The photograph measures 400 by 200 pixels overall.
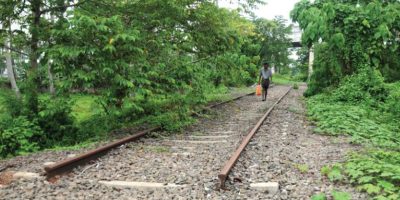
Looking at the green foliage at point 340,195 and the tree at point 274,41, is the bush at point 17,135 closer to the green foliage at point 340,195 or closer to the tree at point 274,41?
the green foliage at point 340,195

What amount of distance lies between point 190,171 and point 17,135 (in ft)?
15.6

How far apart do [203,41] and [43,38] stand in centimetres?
491

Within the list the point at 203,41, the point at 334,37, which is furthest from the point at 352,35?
the point at 203,41

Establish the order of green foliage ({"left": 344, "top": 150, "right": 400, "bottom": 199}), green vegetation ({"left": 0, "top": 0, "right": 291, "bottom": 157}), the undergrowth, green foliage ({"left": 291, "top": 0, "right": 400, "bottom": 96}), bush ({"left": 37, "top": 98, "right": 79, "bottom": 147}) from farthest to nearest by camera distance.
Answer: green foliage ({"left": 291, "top": 0, "right": 400, "bottom": 96}) < bush ({"left": 37, "top": 98, "right": 79, "bottom": 147}) < green vegetation ({"left": 0, "top": 0, "right": 291, "bottom": 157}) < the undergrowth < green foliage ({"left": 344, "top": 150, "right": 400, "bottom": 199})

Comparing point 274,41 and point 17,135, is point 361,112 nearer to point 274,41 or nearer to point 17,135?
point 17,135

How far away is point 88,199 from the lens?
4.34m

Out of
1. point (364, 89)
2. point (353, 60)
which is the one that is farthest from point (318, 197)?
point (353, 60)

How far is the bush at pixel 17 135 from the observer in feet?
26.5

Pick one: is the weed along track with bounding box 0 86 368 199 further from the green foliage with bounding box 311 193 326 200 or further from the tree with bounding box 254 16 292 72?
the tree with bounding box 254 16 292 72

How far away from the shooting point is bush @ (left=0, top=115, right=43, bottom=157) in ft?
26.5

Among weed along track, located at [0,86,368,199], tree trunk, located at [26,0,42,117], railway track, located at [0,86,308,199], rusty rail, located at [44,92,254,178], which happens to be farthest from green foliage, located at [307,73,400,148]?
tree trunk, located at [26,0,42,117]

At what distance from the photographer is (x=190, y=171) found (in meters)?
5.43

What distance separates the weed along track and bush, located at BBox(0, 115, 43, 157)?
2.12m

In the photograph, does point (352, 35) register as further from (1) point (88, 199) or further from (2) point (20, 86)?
(1) point (88, 199)
